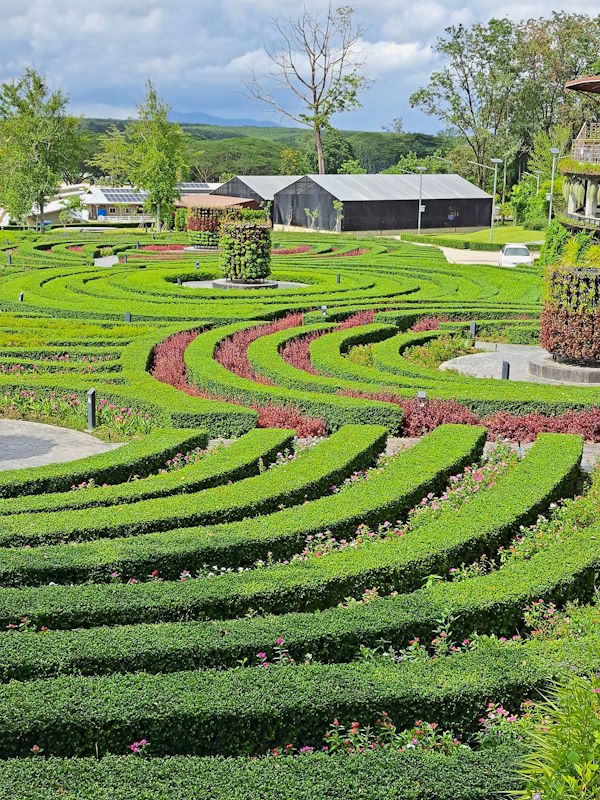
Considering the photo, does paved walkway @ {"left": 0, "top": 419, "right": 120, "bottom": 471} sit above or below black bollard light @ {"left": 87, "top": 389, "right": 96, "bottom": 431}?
below

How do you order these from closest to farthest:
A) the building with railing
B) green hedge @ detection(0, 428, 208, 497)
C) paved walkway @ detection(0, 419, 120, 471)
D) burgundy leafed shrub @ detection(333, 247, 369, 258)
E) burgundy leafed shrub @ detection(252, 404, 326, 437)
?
green hedge @ detection(0, 428, 208, 497) → paved walkway @ detection(0, 419, 120, 471) → burgundy leafed shrub @ detection(252, 404, 326, 437) → burgundy leafed shrub @ detection(333, 247, 369, 258) → the building with railing

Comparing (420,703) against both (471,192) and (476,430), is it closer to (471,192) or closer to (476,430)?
(476,430)

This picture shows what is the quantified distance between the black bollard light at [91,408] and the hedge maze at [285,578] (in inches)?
11.1

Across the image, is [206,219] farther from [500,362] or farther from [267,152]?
[267,152]

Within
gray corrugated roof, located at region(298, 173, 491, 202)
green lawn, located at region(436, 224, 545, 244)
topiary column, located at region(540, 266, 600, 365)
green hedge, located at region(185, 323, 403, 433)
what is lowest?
green hedge, located at region(185, 323, 403, 433)

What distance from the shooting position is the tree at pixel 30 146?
7031 cm

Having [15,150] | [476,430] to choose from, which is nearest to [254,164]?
[15,150]

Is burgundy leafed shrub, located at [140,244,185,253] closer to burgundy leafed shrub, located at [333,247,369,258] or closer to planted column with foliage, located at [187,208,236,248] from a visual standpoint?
planted column with foliage, located at [187,208,236,248]

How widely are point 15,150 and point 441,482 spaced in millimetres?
67745

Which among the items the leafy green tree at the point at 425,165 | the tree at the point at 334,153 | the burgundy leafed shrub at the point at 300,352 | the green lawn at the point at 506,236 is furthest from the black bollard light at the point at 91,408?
the tree at the point at 334,153

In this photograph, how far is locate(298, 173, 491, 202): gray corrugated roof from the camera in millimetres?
76875

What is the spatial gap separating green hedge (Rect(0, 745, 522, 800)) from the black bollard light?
1015cm

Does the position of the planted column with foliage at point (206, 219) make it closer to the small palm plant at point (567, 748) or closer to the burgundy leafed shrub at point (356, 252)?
the burgundy leafed shrub at point (356, 252)

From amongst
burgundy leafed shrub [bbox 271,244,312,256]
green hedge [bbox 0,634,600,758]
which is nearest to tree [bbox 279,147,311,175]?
burgundy leafed shrub [bbox 271,244,312,256]
